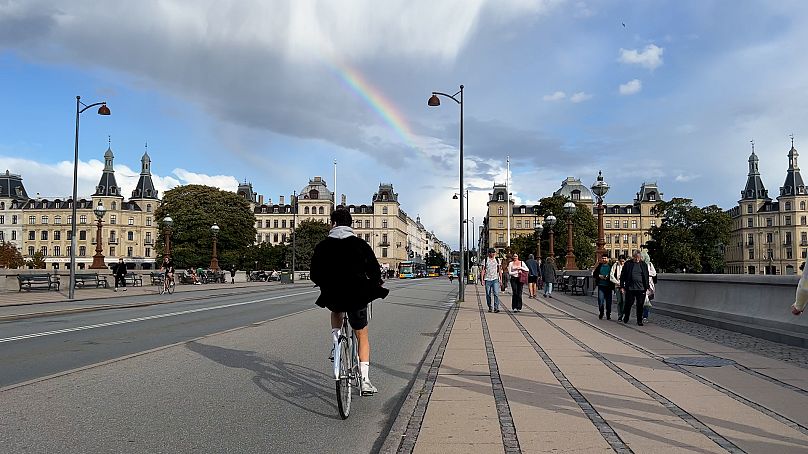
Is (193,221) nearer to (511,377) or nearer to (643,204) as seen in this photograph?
(511,377)

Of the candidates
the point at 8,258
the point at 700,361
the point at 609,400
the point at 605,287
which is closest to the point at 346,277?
the point at 609,400

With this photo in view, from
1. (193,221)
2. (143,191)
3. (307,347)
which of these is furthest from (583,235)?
(143,191)

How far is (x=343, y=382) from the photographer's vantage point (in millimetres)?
6609

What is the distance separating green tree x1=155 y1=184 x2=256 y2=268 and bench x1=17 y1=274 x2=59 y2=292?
45.6 m

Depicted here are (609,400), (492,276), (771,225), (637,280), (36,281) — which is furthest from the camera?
(771,225)

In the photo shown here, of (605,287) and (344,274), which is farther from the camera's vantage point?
(605,287)

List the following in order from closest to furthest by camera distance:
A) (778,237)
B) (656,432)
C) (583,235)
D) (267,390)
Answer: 1. (656,432)
2. (267,390)
3. (583,235)
4. (778,237)

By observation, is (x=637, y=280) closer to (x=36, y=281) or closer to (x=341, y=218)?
(x=341, y=218)

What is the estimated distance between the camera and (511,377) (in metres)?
8.81

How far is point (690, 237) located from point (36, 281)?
3301 inches

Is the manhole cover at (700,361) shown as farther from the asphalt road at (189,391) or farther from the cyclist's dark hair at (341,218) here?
the cyclist's dark hair at (341,218)

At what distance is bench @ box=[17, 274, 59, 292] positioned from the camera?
34.1 m

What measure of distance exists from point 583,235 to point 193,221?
174 ft

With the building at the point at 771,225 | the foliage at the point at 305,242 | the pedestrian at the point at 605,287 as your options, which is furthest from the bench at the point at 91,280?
the building at the point at 771,225
